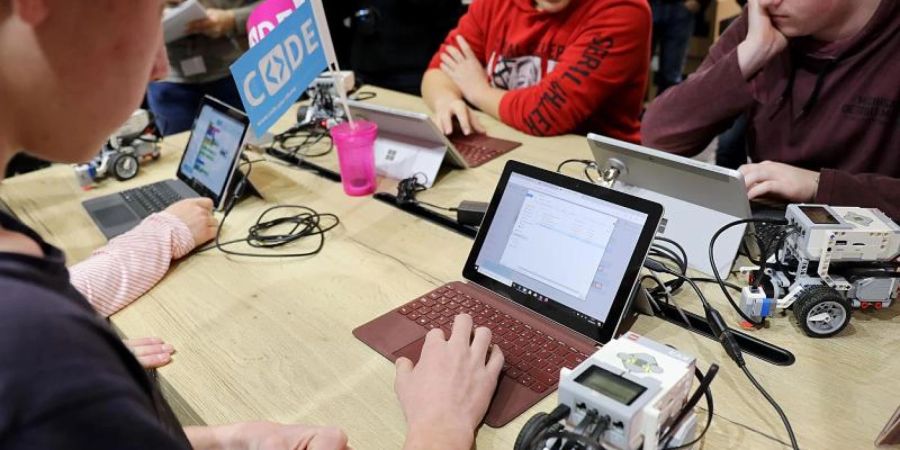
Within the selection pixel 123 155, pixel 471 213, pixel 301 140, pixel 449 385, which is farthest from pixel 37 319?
pixel 301 140

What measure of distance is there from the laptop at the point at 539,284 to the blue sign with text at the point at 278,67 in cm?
57

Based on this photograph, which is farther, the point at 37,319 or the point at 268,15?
the point at 268,15

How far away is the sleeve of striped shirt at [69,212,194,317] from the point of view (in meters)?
1.12

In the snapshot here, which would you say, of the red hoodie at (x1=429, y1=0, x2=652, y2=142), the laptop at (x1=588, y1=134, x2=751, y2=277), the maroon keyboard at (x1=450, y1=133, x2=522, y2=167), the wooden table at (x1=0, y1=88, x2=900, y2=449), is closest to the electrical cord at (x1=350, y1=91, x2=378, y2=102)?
the red hoodie at (x1=429, y1=0, x2=652, y2=142)

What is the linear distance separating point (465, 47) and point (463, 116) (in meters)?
0.40

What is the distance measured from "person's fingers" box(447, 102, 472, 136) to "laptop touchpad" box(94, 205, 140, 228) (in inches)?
32.8

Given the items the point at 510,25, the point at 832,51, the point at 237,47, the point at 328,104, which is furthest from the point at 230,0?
the point at 832,51

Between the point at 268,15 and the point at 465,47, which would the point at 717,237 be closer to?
the point at 268,15

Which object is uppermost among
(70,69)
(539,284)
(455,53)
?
(70,69)

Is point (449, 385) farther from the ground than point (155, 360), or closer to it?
farther from the ground

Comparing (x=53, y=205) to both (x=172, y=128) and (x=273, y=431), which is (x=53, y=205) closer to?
(x=172, y=128)

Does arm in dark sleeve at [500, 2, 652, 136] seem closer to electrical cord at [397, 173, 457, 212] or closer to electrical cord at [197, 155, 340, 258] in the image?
electrical cord at [397, 173, 457, 212]

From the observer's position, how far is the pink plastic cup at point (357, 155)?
58.0 inches

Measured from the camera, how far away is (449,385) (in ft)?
2.69
